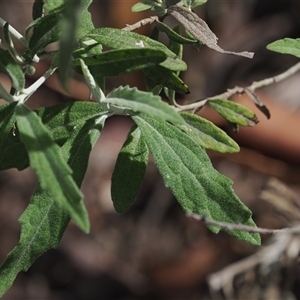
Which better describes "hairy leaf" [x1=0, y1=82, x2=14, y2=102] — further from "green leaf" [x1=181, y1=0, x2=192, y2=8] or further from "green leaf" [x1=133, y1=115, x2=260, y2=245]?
"green leaf" [x1=181, y1=0, x2=192, y2=8]

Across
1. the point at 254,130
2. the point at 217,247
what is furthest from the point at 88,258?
the point at 254,130

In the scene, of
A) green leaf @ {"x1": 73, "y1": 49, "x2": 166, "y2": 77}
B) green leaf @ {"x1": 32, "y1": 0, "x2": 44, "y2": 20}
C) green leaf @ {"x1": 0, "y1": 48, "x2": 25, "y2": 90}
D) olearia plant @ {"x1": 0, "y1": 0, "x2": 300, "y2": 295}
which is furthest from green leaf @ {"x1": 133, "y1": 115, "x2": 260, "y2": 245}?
green leaf @ {"x1": 32, "y1": 0, "x2": 44, "y2": 20}

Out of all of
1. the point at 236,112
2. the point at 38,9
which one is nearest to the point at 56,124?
the point at 38,9

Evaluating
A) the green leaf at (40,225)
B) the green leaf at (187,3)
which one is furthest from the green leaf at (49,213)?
the green leaf at (187,3)

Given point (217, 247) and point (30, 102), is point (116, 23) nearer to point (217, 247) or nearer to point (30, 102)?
point (30, 102)

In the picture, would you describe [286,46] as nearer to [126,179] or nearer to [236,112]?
[236,112]

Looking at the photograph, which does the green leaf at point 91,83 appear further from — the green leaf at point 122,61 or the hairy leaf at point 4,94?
the hairy leaf at point 4,94
